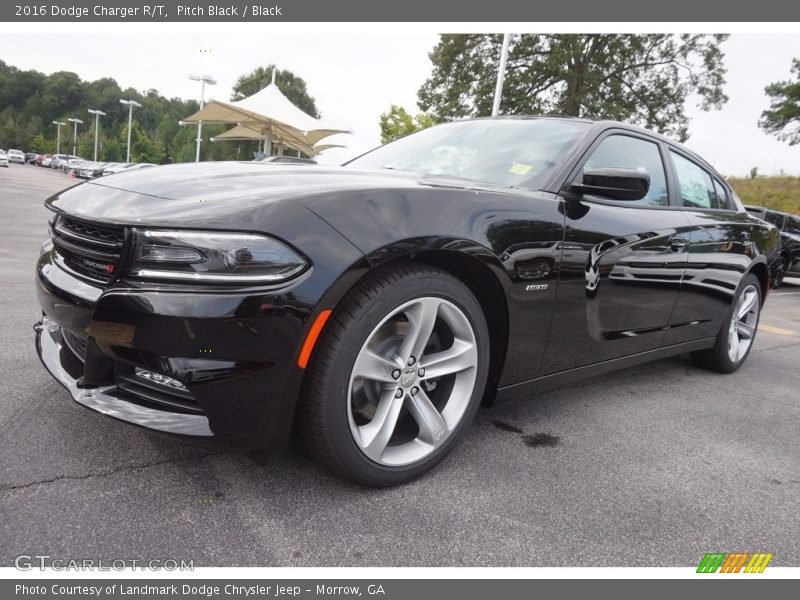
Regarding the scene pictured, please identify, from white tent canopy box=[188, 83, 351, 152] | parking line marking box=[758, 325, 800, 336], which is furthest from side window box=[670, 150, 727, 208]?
white tent canopy box=[188, 83, 351, 152]

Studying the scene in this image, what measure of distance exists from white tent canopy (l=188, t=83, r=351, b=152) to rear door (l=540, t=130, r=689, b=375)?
16766mm

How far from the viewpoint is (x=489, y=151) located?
2785mm

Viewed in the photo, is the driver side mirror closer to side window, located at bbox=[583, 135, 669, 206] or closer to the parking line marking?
side window, located at bbox=[583, 135, 669, 206]

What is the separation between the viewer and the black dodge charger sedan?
157 centimetres

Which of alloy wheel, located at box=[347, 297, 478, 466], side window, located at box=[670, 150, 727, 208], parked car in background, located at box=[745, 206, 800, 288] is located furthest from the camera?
parked car in background, located at box=[745, 206, 800, 288]

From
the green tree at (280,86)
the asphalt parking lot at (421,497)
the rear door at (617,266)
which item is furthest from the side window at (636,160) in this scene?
the green tree at (280,86)

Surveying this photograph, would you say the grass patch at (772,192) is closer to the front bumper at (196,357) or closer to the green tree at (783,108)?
the green tree at (783,108)

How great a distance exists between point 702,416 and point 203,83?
34.8m

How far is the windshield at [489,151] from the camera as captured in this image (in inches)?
101

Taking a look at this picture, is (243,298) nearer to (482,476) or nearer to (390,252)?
(390,252)

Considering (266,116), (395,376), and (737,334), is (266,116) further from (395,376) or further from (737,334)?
(395,376)

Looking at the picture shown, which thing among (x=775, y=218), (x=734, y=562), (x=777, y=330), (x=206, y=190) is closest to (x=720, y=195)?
(x=734, y=562)

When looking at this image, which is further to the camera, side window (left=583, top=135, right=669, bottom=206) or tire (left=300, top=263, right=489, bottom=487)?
side window (left=583, top=135, right=669, bottom=206)

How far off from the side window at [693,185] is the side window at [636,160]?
0.22 meters
